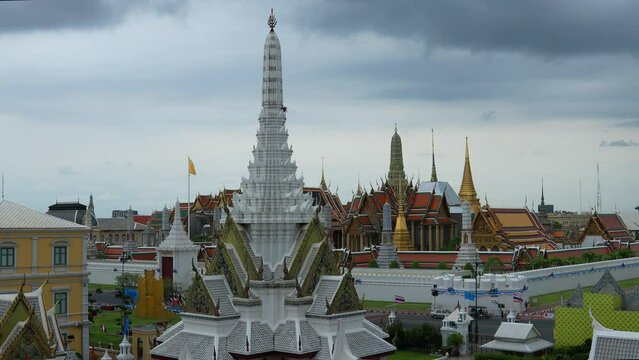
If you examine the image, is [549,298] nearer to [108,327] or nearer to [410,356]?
[410,356]

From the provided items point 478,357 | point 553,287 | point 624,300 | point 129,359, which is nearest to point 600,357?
point 478,357

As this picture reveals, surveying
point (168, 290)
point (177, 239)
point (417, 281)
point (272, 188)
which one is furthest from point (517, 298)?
point (272, 188)

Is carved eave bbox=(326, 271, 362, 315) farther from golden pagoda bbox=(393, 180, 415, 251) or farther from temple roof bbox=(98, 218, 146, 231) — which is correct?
temple roof bbox=(98, 218, 146, 231)

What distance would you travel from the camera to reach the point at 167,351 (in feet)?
79.2

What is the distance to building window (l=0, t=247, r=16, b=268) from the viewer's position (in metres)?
30.6

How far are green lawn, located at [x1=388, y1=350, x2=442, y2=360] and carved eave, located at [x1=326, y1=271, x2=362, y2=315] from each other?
295 inches

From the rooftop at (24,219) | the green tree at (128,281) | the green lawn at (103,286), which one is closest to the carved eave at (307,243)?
the rooftop at (24,219)

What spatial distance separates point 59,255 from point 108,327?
30.8 feet

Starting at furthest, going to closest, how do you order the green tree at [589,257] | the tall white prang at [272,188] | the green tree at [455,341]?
the green tree at [589,257], the green tree at [455,341], the tall white prang at [272,188]

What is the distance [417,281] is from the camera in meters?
49.1

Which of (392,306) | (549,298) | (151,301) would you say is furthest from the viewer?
(549,298)

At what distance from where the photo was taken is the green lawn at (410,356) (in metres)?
31.6

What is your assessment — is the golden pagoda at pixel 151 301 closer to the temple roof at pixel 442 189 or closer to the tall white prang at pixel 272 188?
the tall white prang at pixel 272 188

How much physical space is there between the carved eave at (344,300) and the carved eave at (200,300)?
9.89ft
